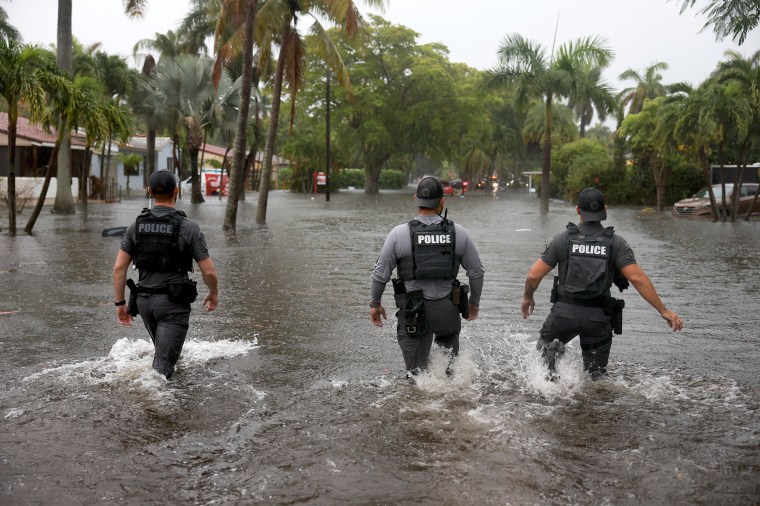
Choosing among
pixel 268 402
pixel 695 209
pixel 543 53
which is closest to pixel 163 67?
pixel 543 53

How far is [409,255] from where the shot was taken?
5.56 meters

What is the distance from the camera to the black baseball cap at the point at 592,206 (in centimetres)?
566

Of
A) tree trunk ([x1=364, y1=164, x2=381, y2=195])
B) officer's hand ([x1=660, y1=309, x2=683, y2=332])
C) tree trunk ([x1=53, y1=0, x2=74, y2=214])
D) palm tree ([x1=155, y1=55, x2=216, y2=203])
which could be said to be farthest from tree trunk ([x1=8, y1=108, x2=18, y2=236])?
tree trunk ([x1=364, y1=164, x2=381, y2=195])

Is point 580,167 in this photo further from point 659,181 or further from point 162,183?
point 162,183

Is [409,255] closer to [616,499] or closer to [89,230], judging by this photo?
[616,499]

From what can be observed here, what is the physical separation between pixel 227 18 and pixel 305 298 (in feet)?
42.2

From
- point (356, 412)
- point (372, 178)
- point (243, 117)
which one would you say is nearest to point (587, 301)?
point (356, 412)

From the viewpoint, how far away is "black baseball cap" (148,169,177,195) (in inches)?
225

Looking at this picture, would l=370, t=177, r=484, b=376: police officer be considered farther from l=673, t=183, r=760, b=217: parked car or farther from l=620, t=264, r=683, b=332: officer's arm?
l=673, t=183, r=760, b=217: parked car

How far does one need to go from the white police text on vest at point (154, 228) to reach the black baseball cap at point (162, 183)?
221 millimetres

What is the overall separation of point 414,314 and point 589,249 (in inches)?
50.2

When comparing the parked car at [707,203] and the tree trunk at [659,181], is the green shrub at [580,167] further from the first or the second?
the parked car at [707,203]

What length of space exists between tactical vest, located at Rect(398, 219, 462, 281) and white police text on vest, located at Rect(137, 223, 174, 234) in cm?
165

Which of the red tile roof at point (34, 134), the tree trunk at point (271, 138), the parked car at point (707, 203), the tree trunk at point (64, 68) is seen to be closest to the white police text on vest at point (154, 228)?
the tree trunk at point (64, 68)
